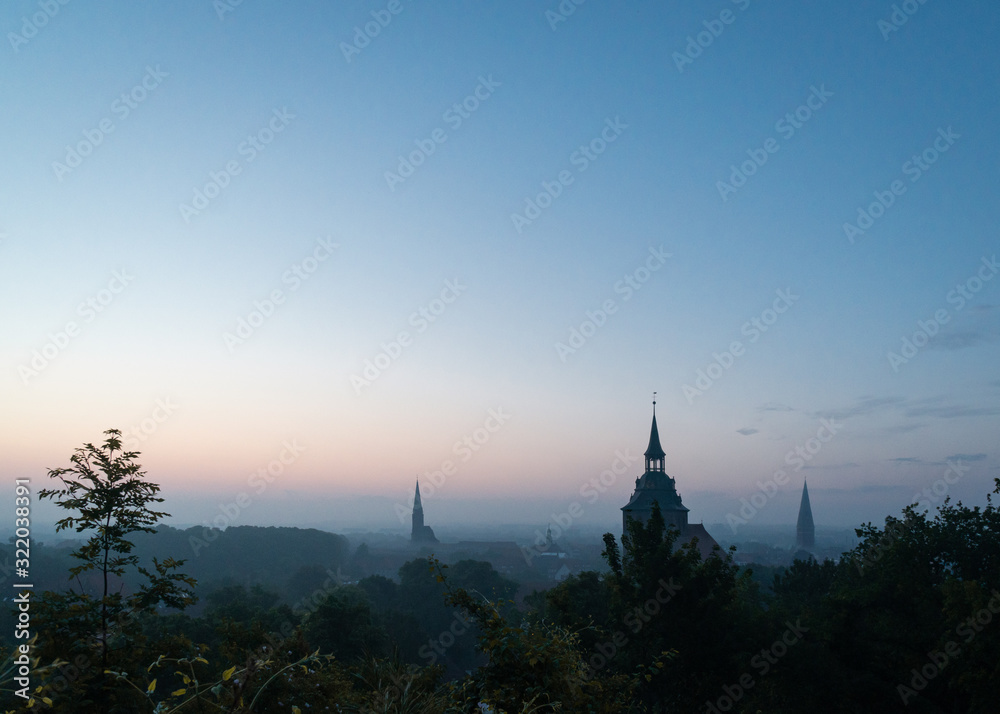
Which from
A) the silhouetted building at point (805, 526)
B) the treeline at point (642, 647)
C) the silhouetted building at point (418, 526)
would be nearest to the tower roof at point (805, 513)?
the silhouetted building at point (805, 526)

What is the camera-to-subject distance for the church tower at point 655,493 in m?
58.8

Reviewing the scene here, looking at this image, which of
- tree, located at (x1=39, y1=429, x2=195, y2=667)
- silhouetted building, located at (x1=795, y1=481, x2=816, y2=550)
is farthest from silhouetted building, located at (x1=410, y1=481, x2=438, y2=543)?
tree, located at (x1=39, y1=429, x2=195, y2=667)

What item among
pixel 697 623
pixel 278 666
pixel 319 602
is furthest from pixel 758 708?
pixel 319 602

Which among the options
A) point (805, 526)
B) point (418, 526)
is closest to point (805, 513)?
point (805, 526)

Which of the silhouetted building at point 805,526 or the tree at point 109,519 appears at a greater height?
Answer: the tree at point 109,519

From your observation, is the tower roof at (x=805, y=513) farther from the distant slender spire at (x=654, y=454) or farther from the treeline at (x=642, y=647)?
the treeline at (x=642, y=647)

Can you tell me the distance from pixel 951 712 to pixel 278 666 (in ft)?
57.2

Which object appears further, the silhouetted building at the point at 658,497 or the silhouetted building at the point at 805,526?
the silhouetted building at the point at 805,526

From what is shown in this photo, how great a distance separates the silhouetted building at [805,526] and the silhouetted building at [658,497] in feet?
391

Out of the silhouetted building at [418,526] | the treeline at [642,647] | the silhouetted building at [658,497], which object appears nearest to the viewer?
the treeline at [642,647]

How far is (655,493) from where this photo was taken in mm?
60844

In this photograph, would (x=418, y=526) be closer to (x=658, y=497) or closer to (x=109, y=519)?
(x=658, y=497)

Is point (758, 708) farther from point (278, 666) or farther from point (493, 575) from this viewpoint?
point (493, 575)

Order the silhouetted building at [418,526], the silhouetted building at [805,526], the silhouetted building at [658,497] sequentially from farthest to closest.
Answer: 1. the silhouetted building at [418,526]
2. the silhouetted building at [805,526]
3. the silhouetted building at [658,497]
